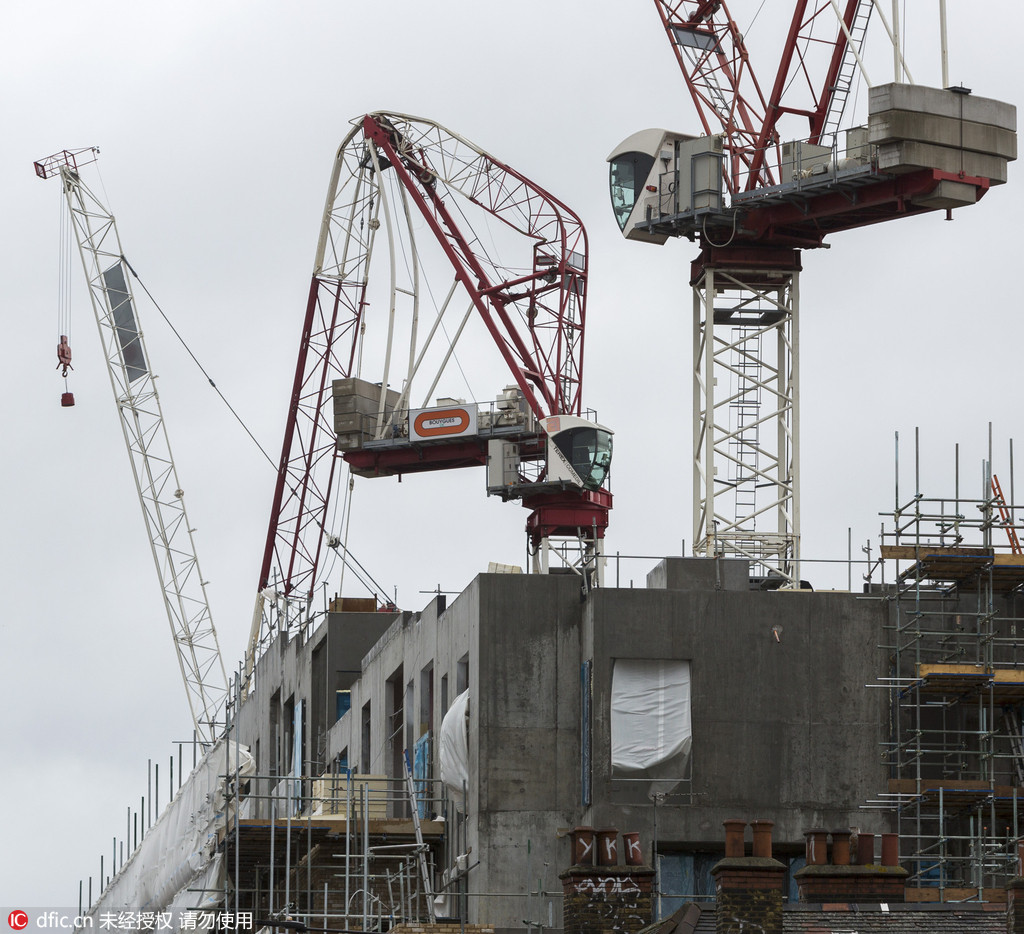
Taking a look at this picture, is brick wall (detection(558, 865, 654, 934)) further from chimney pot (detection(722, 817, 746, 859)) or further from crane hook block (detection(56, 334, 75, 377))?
crane hook block (detection(56, 334, 75, 377))

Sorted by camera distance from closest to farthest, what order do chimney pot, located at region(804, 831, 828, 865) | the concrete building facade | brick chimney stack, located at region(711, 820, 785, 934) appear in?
brick chimney stack, located at region(711, 820, 785, 934) → chimney pot, located at region(804, 831, 828, 865) → the concrete building facade

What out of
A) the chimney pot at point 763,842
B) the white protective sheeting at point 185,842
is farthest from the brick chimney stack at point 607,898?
the white protective sheeting at point 185,842

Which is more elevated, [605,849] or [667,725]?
[667,725]

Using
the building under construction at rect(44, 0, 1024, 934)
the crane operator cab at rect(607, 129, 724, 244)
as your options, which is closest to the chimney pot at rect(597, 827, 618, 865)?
the building under construction at rect(44, 0, 1024, 934)

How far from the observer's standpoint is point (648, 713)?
54906 millimetres

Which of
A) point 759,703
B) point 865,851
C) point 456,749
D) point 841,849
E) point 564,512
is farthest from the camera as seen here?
point 564,512

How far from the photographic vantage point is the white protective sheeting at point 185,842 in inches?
2397

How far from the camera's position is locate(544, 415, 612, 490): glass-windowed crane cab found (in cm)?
9819

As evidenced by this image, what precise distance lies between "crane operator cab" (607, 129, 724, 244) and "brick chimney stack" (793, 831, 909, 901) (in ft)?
100

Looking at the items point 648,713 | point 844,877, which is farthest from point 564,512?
point 844,877

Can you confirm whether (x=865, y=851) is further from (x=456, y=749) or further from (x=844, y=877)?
(x=456, y=749)

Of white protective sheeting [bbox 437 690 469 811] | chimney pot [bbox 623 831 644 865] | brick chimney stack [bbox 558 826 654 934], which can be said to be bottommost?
brick chimney stack [bbox 558 826 654 934]

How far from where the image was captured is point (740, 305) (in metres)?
73.5

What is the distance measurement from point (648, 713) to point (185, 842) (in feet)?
50.7
